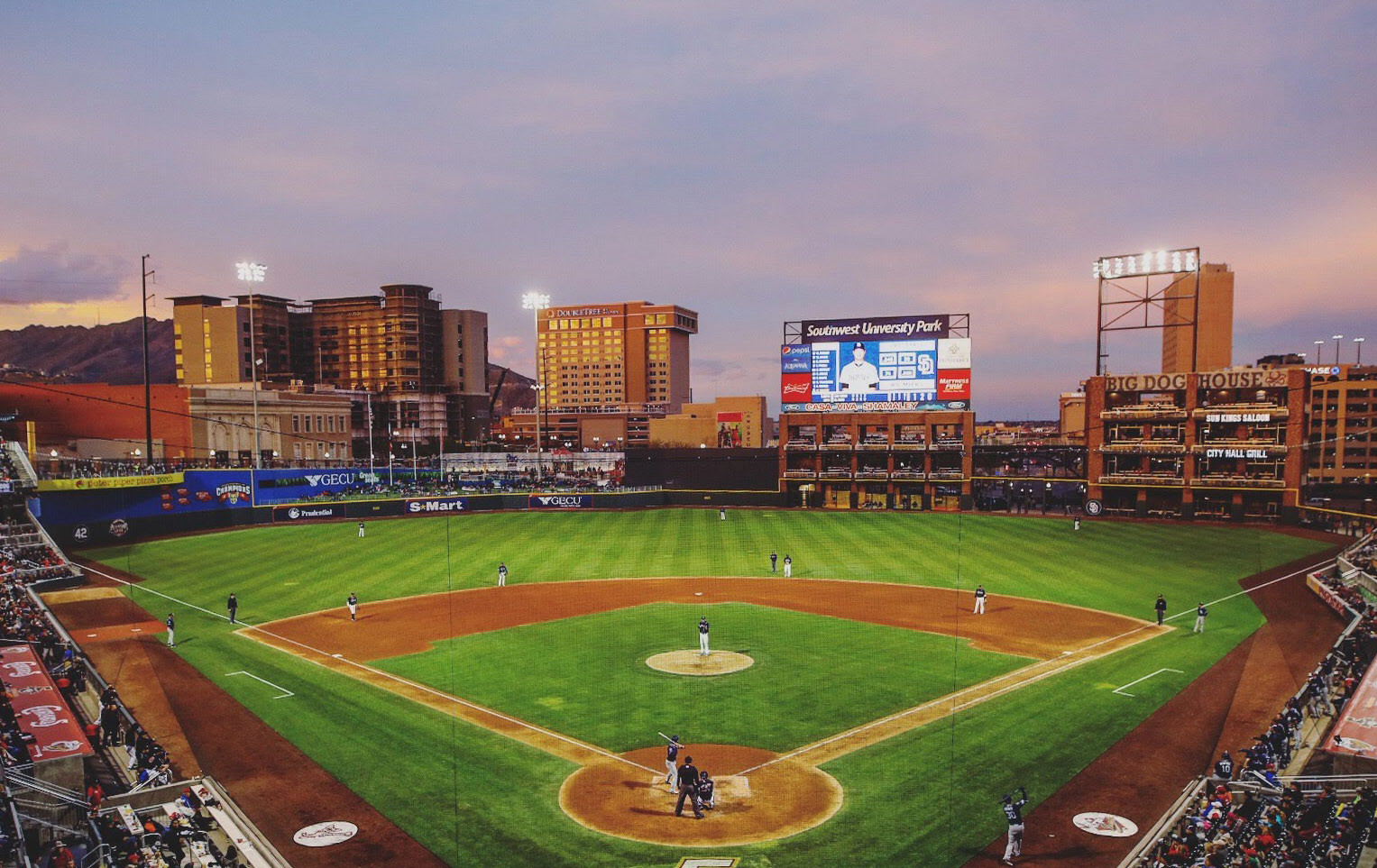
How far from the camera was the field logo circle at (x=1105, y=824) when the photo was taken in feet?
47.8

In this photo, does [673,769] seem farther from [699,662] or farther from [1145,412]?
[1145,412]

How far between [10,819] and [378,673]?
12.9 meters

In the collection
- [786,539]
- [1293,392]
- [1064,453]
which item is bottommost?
[786,539]

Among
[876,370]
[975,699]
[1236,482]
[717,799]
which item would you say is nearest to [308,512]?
[876,370]

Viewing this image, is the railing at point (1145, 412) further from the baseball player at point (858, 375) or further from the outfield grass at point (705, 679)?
the outfield grass at point (705, 679)

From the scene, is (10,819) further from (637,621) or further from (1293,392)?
(1293,392)

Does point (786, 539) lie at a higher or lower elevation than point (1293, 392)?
lower

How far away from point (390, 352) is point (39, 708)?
129 metres

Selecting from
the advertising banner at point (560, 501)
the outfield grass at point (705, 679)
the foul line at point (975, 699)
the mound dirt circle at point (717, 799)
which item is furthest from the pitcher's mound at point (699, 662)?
the advertising banner at point (560, 501)

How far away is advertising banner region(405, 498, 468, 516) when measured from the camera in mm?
58875

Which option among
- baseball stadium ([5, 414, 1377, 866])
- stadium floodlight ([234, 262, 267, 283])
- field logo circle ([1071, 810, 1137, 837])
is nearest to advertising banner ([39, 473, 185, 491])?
baseball stadium ([5, 414, 1377, 866])

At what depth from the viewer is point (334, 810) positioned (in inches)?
619

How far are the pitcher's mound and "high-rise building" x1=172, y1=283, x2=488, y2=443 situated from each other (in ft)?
354

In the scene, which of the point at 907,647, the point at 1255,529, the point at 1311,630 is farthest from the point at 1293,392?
the point at 907,647
